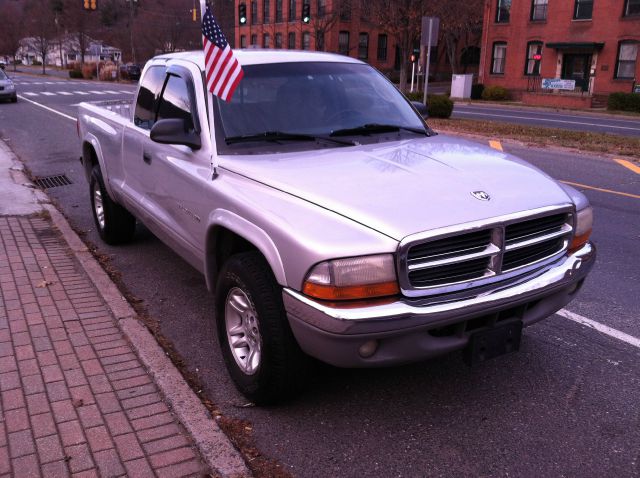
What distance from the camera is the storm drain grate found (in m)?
9.74

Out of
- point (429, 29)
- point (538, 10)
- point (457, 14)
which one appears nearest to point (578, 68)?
point (538, 10)

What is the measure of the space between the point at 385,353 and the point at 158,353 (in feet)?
5.72

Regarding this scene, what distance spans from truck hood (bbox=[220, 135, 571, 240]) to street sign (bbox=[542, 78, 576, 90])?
3336cm

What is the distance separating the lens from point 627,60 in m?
33.5

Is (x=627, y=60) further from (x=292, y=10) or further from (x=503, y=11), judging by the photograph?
(x=292, y=10)

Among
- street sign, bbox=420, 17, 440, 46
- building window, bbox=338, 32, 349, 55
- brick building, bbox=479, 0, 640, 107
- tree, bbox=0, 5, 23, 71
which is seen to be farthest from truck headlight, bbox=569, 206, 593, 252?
tree, bbox=0, 5, 23, 71

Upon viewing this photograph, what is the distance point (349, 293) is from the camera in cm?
290

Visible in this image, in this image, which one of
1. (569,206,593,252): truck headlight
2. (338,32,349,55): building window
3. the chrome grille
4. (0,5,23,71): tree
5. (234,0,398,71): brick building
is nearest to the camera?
the chrome grille

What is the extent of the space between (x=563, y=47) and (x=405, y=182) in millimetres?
36286

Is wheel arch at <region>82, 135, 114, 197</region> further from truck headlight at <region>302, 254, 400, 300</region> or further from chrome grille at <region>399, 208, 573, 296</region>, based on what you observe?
chrome grille at <region>399, 208, 573, 296</region>

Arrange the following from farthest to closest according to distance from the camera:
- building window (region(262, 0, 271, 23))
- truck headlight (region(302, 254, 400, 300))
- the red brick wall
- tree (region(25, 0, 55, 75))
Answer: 1. tree (region(25, 0, 55, 75))
2. building window (region(262, 0, 271, 23))
3. the red brick wall
4. truck headlight (region(302, 254, 400, 300))

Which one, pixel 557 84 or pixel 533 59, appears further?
pixel 533 59

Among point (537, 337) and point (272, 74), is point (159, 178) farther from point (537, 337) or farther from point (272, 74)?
point (537, 337)

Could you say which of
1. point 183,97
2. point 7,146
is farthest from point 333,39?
point 183,97
